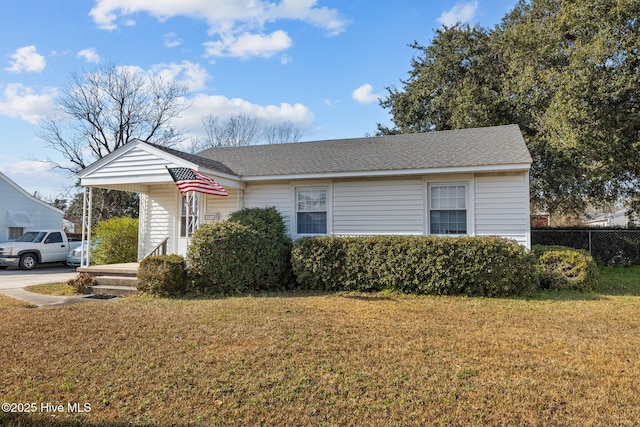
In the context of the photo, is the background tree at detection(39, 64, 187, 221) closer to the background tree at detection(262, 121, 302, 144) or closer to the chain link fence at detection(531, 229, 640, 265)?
the background tree at detection(262, 121, 302, 144)

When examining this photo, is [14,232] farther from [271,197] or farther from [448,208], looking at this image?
[448,208]

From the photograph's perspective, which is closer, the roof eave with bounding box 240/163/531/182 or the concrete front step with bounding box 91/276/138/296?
the roof eave with bounding box 240/163/531/182

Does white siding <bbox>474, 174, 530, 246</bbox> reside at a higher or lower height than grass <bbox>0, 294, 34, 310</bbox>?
higher

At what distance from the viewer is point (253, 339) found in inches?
198

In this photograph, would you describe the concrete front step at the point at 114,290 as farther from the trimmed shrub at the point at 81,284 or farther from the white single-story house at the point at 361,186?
the white single-story house at the point at 361,186

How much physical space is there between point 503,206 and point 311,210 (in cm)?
505

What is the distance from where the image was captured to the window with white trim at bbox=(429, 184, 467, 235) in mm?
9672

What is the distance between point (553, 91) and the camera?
527 inches

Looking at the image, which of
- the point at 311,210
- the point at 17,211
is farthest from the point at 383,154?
the point at 17,211

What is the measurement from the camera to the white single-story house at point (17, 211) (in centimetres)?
1902

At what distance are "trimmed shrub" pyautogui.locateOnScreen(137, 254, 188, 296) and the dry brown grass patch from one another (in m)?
1.54

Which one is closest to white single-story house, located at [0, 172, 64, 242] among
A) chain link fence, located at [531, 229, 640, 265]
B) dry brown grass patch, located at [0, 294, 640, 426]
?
dry brown grass patch, located at [0, 294, 640, 426]

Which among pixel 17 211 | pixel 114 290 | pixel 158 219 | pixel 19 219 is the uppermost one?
pixel 17 211

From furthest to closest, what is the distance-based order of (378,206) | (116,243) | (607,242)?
(607,242) < (116,243) < (378,206)
